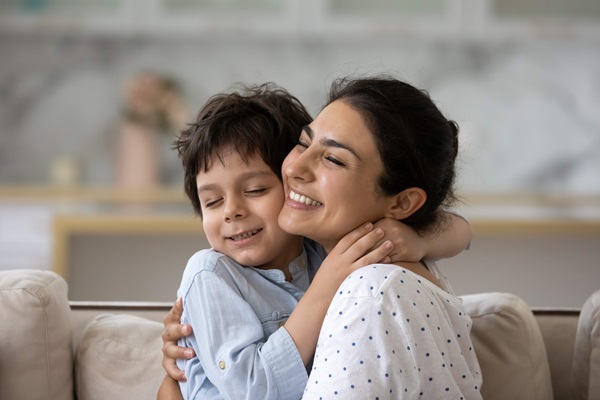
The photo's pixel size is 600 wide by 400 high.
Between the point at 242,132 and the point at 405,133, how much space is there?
38 cm

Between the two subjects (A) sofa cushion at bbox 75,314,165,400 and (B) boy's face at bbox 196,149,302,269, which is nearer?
(B) boy's face at bbox 196,149,302,269

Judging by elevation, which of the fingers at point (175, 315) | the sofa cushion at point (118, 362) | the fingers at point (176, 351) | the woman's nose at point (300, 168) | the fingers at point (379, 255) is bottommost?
the sofa cushion at point (118, 362)

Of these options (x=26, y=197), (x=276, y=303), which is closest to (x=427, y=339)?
(x=276, y=303)

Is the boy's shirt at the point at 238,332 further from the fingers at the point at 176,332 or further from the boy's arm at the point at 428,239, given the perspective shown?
the boy's arm at the point at 428,239

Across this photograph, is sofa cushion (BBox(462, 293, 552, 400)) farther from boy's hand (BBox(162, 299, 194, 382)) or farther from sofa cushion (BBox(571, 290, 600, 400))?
boy's hand (BBox(162, 299, 194, 382))

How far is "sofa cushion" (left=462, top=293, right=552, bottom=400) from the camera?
6.80 ft

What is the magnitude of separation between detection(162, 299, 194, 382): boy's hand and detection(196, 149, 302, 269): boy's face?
17 centimetres

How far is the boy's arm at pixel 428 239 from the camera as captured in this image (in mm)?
1681

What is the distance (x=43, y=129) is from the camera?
557cm

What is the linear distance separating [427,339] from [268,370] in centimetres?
32

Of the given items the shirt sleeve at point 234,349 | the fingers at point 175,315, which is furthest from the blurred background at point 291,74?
the shirt sleeve at point 234,349

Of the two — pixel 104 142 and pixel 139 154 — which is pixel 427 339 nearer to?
pixel 139 154

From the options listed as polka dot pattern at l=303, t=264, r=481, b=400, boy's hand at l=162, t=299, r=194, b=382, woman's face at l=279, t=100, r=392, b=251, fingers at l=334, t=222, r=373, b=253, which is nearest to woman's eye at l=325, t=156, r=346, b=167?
woman's face at l=279, t=100, r=392, b=251

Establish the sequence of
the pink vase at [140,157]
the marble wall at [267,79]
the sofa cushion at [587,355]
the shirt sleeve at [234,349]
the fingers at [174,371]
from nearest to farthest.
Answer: the shirt sleeve at [234,349]
the fingers at [174,371]
the sofa cushion at [587,355]
the pink vase at [140,157]
the marble wall at [267,79]
